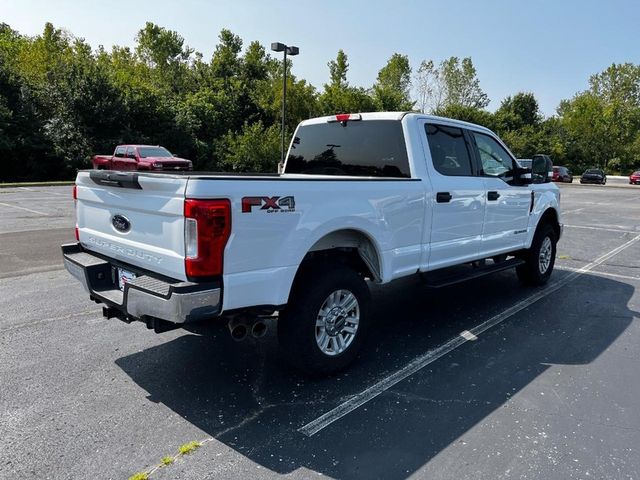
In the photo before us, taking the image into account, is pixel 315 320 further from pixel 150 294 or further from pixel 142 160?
pixel 142 160

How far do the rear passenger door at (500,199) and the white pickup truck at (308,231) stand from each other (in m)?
0.02

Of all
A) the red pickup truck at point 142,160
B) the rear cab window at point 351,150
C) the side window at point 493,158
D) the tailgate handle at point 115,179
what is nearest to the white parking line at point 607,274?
the side window at point 493,158

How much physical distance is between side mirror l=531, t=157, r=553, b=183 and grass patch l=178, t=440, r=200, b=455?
17.1 ft

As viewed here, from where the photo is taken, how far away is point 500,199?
18.3 feet

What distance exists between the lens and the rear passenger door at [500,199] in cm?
544

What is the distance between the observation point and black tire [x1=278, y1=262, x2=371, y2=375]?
353 centimetres

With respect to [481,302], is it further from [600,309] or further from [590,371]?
[590,371]

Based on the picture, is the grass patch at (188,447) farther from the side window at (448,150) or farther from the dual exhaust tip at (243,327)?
the side window at (448,150)

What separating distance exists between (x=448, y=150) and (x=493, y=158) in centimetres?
99

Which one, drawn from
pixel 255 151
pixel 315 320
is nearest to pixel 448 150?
pixel 315 320

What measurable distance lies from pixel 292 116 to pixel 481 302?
35721 millimetres

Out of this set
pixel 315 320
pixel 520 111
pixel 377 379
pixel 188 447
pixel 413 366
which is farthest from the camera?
pixel 520 111

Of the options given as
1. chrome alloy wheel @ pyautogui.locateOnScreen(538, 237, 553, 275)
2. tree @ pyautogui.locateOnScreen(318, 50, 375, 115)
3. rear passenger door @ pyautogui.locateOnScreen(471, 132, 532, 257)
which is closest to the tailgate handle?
rear passenger door @ pyautogui.locateOnScreen(471, 132, 532, 257)

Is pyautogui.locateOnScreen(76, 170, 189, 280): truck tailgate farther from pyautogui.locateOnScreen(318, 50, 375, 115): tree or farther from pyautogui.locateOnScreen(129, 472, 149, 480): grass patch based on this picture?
pyautogui.locateOnScreen(318, 50, 375, 115): tree
